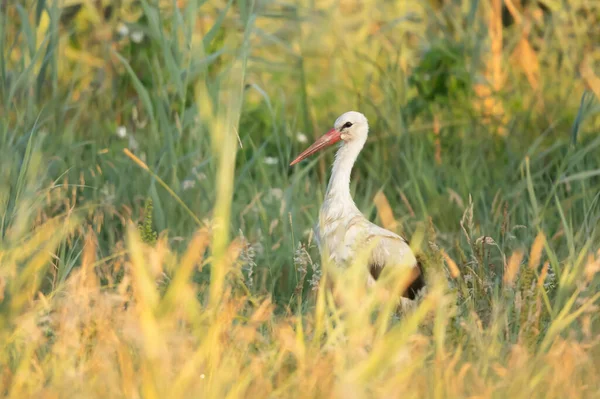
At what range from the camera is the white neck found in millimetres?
4387

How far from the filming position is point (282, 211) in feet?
14.6

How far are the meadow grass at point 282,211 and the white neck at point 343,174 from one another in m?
0.19

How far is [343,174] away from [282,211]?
30 cm

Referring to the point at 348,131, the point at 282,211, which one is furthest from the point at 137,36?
the point at 282,211

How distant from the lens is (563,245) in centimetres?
449

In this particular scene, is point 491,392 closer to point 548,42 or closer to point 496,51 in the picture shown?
point 496,51

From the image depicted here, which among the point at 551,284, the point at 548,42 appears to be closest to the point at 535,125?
the point at 548,42

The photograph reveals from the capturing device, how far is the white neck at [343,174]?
14.4 feet

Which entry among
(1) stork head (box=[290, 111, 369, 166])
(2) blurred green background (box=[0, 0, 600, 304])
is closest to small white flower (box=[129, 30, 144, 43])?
(2) blurred green background (box=[0, 0, 600, 304])

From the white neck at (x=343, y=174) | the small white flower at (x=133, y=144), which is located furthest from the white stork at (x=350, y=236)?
the small white flower at (x=133, y=144)

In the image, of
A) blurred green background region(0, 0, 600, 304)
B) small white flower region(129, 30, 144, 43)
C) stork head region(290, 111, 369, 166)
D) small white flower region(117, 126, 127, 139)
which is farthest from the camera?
small white flower region(129, 30, 144, 43)

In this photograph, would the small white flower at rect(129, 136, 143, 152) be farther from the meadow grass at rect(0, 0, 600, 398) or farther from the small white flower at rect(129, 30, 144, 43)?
the small white flower at rect(129, 30, 144, 43)

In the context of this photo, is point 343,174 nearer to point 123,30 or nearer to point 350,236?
point 350,236

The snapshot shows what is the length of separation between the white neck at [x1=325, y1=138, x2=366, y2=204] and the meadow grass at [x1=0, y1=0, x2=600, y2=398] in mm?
189
